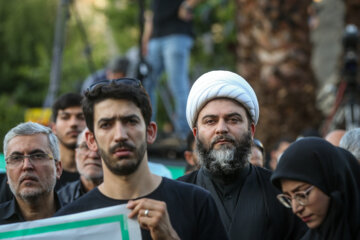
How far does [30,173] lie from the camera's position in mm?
4090

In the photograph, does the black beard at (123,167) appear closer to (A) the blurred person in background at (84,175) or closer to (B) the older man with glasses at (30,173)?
(B) the older man with glasses at (30,173)

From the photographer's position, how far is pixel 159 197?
3.31 m

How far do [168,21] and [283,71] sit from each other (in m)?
1.86

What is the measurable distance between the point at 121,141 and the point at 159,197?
319 millimetres

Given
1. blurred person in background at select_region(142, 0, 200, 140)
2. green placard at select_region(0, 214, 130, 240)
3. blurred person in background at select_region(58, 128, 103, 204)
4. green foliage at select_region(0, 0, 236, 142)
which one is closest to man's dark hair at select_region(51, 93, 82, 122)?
blurred person in background at select_region(58, 128, 103, 204)

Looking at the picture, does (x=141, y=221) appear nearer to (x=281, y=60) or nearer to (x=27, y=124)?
(x=27, y=124)

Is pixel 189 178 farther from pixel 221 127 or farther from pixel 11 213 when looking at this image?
pixel 11 213

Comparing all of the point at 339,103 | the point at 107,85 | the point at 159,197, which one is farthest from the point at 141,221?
the point at 339,103

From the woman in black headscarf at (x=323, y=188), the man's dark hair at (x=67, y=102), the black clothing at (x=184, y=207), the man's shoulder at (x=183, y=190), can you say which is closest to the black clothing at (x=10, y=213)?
the black clothing at (x=184, y=207)

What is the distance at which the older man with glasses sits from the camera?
4070 mm

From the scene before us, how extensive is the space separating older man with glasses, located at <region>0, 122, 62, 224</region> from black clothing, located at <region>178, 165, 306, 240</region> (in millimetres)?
958

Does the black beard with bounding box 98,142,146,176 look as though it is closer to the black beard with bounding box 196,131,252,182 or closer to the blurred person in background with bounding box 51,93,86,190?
the black beard with bounding box 196,131,252,182

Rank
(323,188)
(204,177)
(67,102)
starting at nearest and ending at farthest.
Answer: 1. (323,188)
2. (204,177)
3. (67,102)

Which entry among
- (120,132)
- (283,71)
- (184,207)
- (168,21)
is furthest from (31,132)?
(283,71)
